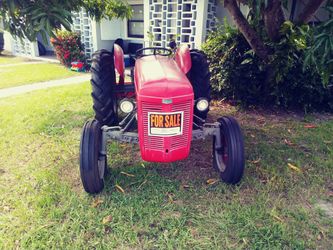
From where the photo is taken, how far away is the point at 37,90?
21.9 ft

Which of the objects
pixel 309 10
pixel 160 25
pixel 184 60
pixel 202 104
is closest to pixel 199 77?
pixel 184 60

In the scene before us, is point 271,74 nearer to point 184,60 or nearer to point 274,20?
point 274,20

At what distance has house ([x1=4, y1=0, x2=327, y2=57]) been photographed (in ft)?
23.8

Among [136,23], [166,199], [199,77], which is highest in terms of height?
[136,23]

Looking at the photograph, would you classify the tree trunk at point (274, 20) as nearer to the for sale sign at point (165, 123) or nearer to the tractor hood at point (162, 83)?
the tractor hood at point (162, 83)

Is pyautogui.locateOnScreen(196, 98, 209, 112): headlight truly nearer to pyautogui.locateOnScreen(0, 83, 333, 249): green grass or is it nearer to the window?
pyautogui.locateOnScreen(0, 83, 333, 249): green grass

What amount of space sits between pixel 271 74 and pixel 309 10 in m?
1.12

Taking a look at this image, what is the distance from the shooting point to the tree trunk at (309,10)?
3955 mm

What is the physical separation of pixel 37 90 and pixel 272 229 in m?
6.33

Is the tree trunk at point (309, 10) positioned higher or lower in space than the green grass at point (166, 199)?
higher

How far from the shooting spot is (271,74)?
4.71 m

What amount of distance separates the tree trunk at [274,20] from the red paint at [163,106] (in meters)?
2.46

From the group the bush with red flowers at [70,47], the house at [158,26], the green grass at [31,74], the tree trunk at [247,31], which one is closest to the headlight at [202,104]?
the tree trunk at [247,31]

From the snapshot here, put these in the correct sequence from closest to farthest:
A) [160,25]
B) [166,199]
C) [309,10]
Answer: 1. [166,199]
2. [309,10]
3. [160,25]
